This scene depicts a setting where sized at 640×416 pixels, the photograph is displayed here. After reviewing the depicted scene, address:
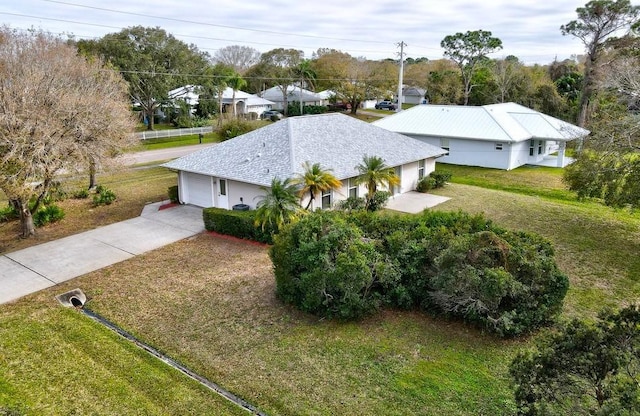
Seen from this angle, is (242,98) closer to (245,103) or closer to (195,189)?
(245,103)

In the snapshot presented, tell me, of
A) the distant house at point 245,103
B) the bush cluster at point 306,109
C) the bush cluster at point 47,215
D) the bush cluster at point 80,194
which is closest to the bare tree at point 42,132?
the bush cluster at point 47,215

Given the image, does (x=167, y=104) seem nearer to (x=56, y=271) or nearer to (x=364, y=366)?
(x=56, y=271)

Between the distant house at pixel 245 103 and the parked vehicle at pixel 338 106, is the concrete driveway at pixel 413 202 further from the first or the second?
the parked vehicle at pixel 338 106


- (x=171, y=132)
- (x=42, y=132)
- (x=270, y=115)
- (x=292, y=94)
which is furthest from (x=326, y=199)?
(x=292, y=94)

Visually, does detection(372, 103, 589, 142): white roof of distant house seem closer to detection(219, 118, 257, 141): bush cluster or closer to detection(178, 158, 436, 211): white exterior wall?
detection(219, 118, 257, 141): bush cluster

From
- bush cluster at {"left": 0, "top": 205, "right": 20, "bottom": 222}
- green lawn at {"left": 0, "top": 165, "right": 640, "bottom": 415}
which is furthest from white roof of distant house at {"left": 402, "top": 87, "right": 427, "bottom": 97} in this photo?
bush cluster at {"left": 0, "top": 205, "right": 20, "bottom": 222}

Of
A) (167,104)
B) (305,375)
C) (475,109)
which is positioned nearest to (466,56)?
(475,109)
